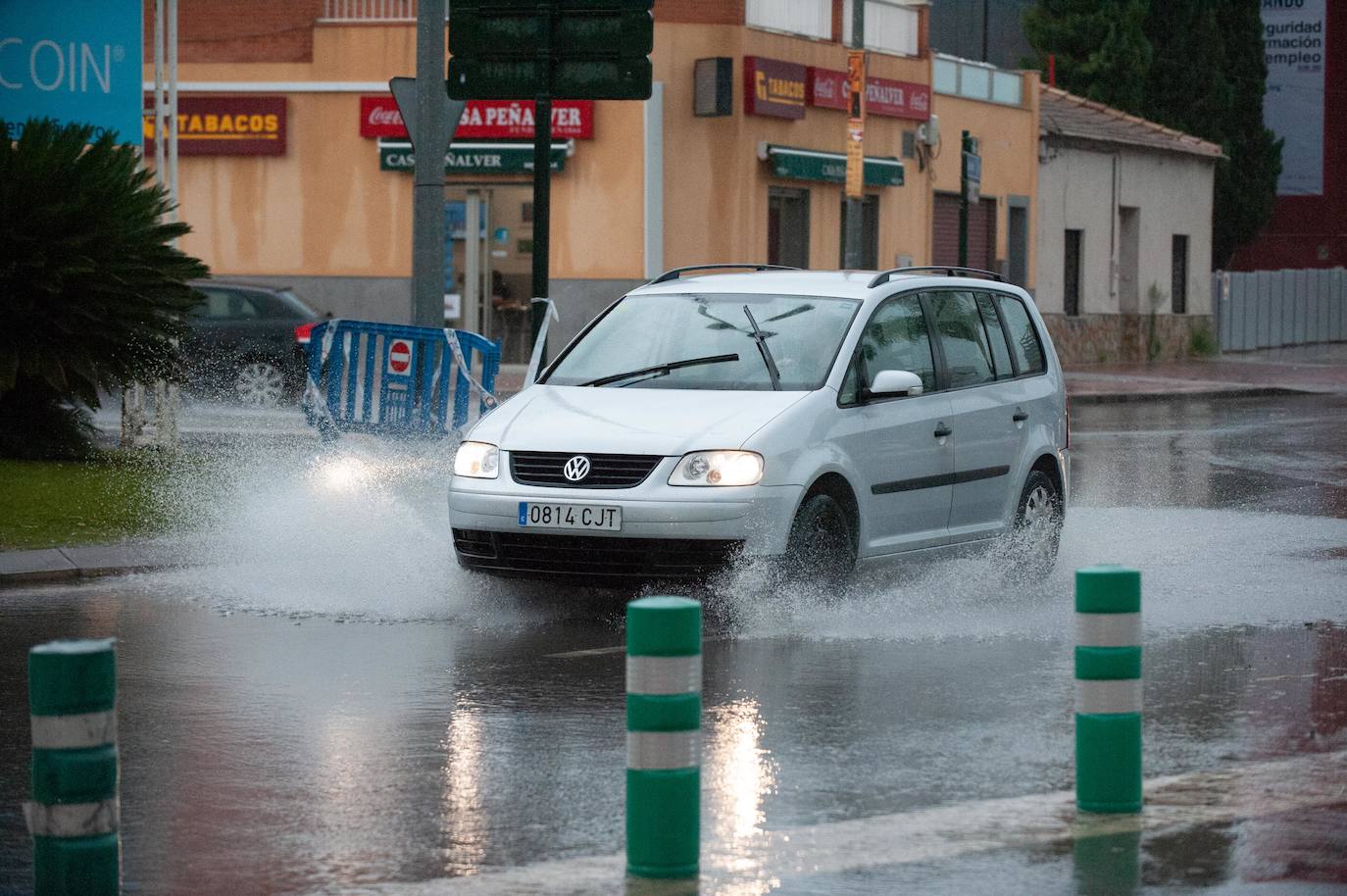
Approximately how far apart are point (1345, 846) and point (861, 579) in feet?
16.2

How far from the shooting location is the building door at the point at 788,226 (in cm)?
3419

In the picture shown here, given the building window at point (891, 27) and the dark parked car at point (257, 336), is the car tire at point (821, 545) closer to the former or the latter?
the dark parked car at point (257, 336)

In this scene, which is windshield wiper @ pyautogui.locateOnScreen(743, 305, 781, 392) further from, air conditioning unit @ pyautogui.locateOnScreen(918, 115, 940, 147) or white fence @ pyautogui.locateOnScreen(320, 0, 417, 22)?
air conditioning unit @ pyautogui.locateOnScreen(918, 115, 940, 147)

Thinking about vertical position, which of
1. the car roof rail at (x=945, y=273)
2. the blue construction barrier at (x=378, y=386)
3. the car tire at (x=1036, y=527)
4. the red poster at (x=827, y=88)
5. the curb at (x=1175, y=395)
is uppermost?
the red poster at (x=827, y=88)

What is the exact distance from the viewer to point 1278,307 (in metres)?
53.7

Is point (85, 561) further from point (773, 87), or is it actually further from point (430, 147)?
point (773, 87)

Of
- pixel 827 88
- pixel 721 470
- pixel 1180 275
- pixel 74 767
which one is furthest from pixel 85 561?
pixel 1180 275

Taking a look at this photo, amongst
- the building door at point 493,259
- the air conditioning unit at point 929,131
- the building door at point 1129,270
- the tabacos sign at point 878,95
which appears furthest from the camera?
Result: the building door at point 1129,270

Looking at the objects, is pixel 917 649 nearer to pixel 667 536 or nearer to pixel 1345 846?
pixel 667 536

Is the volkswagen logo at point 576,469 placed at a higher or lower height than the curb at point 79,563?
higher

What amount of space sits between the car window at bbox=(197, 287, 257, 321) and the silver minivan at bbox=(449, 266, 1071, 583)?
14343mm

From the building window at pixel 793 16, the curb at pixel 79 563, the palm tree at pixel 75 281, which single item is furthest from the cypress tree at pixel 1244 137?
the curb at pixel 79 563

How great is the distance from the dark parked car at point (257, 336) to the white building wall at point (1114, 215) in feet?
65.0

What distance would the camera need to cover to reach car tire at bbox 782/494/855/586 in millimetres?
9969
